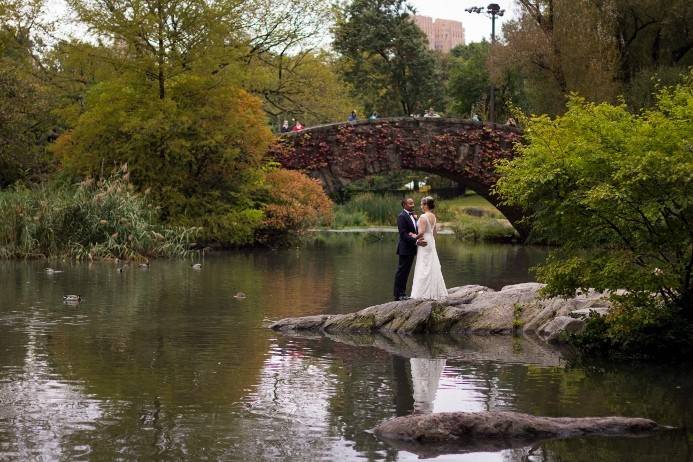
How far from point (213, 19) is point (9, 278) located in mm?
13857

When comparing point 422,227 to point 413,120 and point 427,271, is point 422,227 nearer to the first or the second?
point 427,271

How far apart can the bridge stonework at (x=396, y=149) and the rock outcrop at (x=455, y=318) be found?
21893mm

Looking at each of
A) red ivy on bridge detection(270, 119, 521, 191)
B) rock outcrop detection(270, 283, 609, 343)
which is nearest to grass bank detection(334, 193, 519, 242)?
red ivy on bridge detection(270, 119, 521, 191)

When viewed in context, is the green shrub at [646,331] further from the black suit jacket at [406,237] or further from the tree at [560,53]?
the tree at [560,53]

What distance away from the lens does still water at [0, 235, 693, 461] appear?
874cm

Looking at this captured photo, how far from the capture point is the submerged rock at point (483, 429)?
8844 millimetres

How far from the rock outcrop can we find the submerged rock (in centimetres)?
580

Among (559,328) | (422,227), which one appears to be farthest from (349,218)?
(559,328)

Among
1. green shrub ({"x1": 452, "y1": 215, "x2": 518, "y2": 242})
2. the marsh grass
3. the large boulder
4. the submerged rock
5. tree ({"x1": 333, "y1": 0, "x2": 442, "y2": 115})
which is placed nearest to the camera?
the submerged rock

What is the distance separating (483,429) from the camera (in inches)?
356

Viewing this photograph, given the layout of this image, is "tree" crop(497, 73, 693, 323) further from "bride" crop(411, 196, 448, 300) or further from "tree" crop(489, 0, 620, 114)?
"tree" crop(489, 0, 620, 114)

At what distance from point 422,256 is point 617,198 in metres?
4.87

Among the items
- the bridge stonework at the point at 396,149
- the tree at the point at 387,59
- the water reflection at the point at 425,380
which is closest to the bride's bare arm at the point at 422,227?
the water reflection at the point at 425,380

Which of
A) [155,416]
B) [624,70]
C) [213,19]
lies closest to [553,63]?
[624,70]
